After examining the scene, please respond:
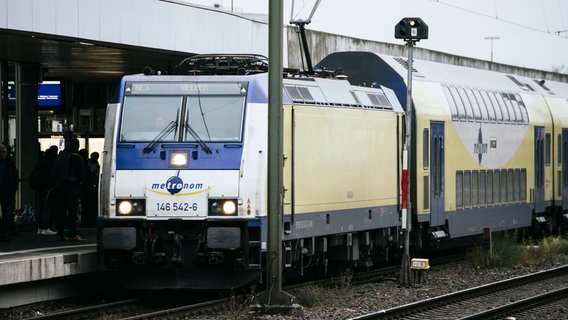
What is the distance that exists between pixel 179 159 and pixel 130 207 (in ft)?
2.92

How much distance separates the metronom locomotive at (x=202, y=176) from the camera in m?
15.0

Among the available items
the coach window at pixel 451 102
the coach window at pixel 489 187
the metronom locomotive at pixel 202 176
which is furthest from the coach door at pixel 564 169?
the metronom locomotive at pixel 202 176

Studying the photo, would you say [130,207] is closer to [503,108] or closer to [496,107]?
[496,107]

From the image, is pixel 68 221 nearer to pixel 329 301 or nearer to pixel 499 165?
Answer: pixel 329 301

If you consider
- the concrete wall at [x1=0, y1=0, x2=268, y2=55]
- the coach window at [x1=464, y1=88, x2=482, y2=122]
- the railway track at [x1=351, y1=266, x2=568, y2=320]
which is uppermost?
the concrete wall at [x1=0, y1=0, x2=268, y2=55]

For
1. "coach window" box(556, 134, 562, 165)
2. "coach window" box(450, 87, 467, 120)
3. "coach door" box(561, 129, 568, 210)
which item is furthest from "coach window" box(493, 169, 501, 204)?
"coach door" box(561, 129, 568, 210)

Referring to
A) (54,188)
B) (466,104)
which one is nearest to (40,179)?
(54,188)

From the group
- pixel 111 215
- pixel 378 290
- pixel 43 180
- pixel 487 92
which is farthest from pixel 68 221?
pixel 487 92

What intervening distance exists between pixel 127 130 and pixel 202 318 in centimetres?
284

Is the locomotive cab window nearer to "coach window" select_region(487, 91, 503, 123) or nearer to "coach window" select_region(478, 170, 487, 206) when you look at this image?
"coach window" select_region(478, 170, 487, 206)

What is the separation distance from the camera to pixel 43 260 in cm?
1512

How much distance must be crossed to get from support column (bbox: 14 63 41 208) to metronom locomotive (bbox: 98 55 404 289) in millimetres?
7251

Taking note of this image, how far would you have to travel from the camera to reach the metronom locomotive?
15031 mm

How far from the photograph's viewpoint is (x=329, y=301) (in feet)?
50.9
